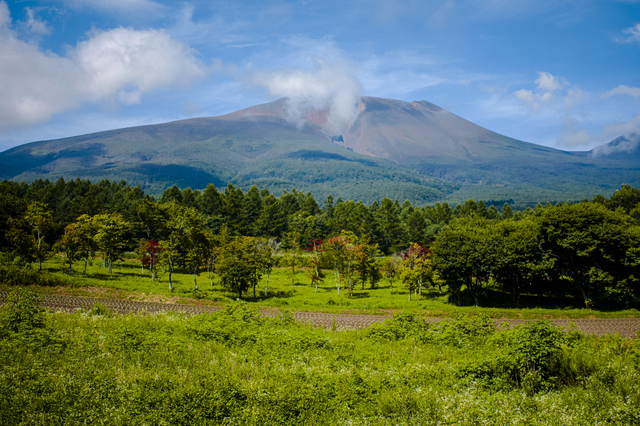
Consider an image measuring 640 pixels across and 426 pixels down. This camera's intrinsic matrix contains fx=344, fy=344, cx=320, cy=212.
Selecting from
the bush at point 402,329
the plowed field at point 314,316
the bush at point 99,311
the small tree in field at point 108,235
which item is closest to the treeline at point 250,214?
the small tree in field at point 108,235

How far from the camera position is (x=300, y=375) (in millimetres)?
8773

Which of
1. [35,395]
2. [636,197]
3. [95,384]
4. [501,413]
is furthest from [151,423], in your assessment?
[636,197]

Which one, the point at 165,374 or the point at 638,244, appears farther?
the point at 638,244

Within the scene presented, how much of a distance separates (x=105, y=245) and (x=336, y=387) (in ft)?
110

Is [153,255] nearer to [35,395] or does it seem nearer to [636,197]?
[35,395]

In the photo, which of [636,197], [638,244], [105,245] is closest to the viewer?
[638,244]

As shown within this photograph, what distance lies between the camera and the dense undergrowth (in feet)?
22.8

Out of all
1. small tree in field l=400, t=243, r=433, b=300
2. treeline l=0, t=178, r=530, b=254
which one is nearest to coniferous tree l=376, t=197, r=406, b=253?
treeline l=0, t=178, r=530, b=254

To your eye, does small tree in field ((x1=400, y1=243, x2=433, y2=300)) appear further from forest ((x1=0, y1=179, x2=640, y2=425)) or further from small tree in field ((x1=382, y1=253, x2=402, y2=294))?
forest ((x1=0, y1=179, x2=640, y2=425))

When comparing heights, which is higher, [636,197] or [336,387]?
[636,197]

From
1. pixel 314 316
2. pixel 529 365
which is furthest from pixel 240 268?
pixel 529 365

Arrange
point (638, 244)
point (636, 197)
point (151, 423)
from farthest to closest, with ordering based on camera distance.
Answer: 1. point (636, 197)
2. point (638, 244)
3. point (151, 423)

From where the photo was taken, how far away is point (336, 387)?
813cm

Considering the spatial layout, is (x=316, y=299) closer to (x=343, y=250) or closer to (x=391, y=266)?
(x=343, y=250)
